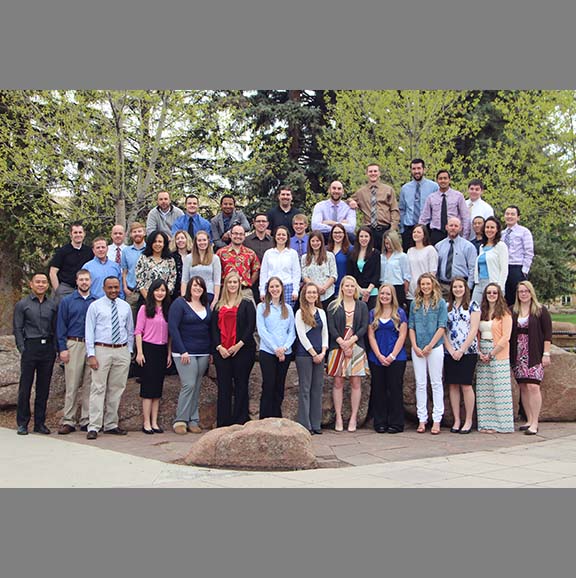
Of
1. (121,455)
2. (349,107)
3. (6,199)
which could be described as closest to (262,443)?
(121,455)

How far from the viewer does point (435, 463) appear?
8.10 metres

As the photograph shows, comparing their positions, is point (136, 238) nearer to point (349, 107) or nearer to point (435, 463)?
point (435, 463)

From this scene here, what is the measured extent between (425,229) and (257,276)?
2.57 m

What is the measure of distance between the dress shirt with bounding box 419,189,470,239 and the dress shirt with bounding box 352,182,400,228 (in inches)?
Result: 17.3

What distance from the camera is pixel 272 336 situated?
33.0ft

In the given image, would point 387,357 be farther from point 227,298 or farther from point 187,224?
point 187,224

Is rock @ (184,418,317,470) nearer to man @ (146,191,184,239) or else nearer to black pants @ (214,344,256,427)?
black pants @ (214,344,256,427)

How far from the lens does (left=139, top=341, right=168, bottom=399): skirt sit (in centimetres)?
1019

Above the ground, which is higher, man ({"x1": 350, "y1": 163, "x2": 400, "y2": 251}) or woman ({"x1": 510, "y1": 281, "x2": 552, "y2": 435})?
man ({"x1": 350, "y1": 163, "x2": 400, "y2": 251})

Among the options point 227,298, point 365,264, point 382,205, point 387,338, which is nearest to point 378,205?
point 382,205

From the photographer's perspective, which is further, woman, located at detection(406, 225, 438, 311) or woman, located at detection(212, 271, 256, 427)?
woman, located at detection(406, 225, 438, 311)

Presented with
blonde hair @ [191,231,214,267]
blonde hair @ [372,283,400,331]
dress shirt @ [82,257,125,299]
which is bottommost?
blonde hair @ [372,283,400,331]

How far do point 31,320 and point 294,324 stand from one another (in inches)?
140

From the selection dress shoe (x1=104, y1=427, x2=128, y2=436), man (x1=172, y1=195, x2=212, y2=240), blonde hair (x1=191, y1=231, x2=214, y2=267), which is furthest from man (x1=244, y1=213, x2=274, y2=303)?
dress shoe (x1=104, y1=427, x2=128, y2=436)
